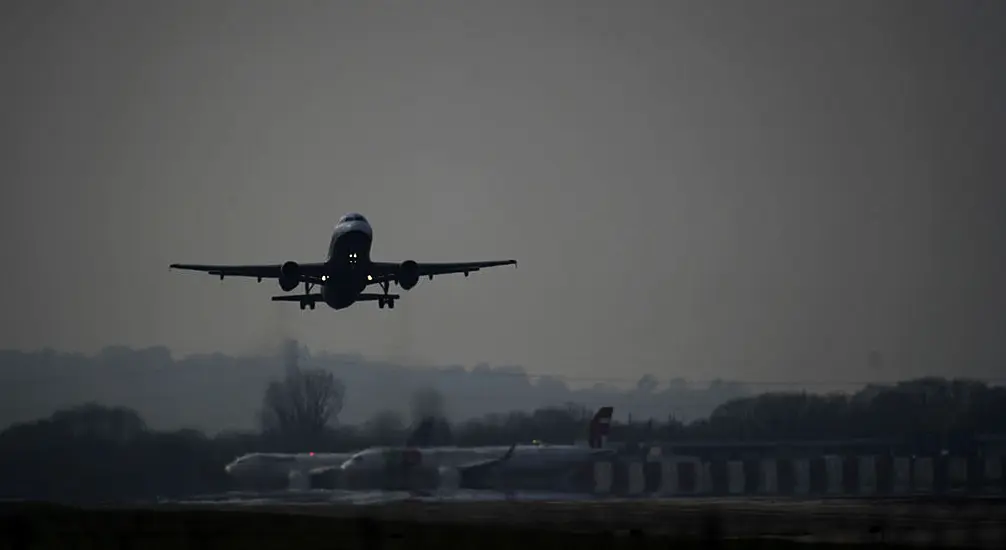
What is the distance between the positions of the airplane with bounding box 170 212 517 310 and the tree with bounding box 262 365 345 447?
19.6 feet

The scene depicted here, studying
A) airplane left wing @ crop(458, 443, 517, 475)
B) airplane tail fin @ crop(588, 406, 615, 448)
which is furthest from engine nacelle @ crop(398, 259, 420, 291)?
airplane tail fin @ crop(588, 406, 615, 448)

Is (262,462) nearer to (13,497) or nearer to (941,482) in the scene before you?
(13,497)

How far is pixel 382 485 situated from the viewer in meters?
89.2

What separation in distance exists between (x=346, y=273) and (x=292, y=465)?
63.3 ft

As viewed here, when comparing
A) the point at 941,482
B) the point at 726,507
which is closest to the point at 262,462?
the point at 726,507

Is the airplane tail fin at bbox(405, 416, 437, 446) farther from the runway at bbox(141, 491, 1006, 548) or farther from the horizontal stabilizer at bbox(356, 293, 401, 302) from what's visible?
the horizontal stabilizer at bbox(356, 293, 401, 302)

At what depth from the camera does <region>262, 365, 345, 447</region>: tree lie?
3659 inches

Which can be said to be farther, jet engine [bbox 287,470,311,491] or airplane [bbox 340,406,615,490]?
jet engine [bbox 287,470,311,491]

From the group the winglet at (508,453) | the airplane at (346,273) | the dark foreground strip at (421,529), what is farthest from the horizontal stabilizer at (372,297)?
the winglet at (508,453)

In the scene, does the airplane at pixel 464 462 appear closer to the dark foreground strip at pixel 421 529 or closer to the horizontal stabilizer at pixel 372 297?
the horizontal stabilizer at pixel 372 297

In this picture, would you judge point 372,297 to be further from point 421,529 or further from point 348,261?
point 421,529

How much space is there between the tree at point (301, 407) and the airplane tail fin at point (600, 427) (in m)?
19.9

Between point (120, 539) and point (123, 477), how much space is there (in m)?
33.5

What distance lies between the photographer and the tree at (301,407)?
305 ft
